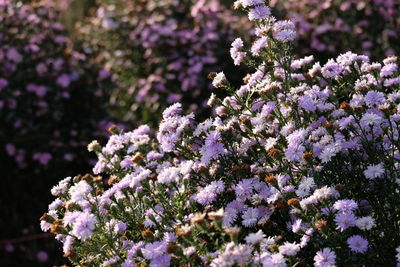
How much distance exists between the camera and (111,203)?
2736 millimetres

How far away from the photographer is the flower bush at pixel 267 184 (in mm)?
2201

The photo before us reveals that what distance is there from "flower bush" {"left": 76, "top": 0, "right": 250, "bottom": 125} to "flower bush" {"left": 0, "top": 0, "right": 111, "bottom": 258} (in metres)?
0.56

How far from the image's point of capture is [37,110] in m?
5.49

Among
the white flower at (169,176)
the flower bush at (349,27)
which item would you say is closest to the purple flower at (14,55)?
the flower bush at (349,27)

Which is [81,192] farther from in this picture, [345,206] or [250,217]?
[345,206]

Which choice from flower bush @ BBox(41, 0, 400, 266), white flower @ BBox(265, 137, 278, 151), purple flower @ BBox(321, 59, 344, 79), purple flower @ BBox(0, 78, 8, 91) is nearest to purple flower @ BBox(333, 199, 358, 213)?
flower bush @ BBox(41, 0, 400, 266)

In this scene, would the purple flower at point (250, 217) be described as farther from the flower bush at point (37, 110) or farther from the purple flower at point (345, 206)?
the flower bush at point (37, 110)

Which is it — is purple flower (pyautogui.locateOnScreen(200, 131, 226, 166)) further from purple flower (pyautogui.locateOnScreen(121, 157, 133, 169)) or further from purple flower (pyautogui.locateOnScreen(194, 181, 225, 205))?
purple flower (pyautogui.locateOnScreen(121, 157, 133, 169))

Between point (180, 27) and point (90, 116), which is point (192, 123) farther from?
point (180, 27)

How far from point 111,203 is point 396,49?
3968 millimetres

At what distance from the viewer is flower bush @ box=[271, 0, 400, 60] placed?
19.6ft

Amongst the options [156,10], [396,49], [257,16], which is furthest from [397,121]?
[156,10]

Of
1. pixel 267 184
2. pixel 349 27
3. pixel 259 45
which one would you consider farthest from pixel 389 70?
pixel 349 27

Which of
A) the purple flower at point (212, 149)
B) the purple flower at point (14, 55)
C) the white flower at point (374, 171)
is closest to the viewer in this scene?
the white flower at point (374, 171)
